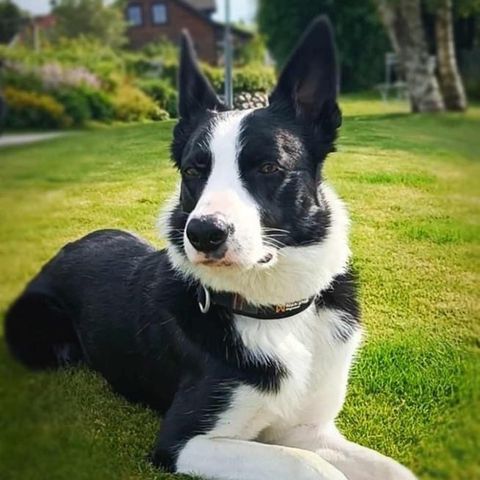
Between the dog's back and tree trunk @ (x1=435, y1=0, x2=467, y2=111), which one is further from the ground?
tree trunk @ (x1=435, y1=0, x2=467, y2=111)

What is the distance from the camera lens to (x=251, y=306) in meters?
2.29

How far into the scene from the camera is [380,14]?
6.18 ft

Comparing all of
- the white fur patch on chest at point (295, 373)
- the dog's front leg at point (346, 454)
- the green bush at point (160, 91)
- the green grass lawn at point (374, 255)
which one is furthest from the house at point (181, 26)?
the dog's front leg at point (346, 454)

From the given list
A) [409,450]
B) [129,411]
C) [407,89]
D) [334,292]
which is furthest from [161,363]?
[407,89]

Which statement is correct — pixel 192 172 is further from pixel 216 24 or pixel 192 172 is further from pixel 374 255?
pixel 374 255

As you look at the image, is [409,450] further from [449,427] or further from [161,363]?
[161,363]

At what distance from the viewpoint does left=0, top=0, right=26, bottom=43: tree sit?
6.14 feet

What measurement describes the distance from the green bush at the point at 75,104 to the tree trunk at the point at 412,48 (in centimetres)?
66

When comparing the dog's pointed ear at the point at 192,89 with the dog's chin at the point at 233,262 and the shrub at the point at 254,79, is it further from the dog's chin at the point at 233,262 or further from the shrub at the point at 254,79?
the dog's chin at the point at 233,262

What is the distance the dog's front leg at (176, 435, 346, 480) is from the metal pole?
861mm

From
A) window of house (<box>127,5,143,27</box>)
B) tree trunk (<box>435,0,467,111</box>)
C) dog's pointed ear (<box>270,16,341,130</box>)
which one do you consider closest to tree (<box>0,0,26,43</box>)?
window of house (<box>127,5,143,27</box>)

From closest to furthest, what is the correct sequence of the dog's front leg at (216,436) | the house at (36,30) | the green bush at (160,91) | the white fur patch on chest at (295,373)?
1. the house at (36,30)
2. the green bush at (160,91)
3. the dog's front leg at (216,436)
4. the white fur patch on chest at (295,373)

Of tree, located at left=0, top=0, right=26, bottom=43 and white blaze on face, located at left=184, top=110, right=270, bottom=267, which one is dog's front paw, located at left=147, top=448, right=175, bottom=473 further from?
tree, located at left=0, top=0, right=26, bottom=43

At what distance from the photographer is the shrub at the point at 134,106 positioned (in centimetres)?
196
